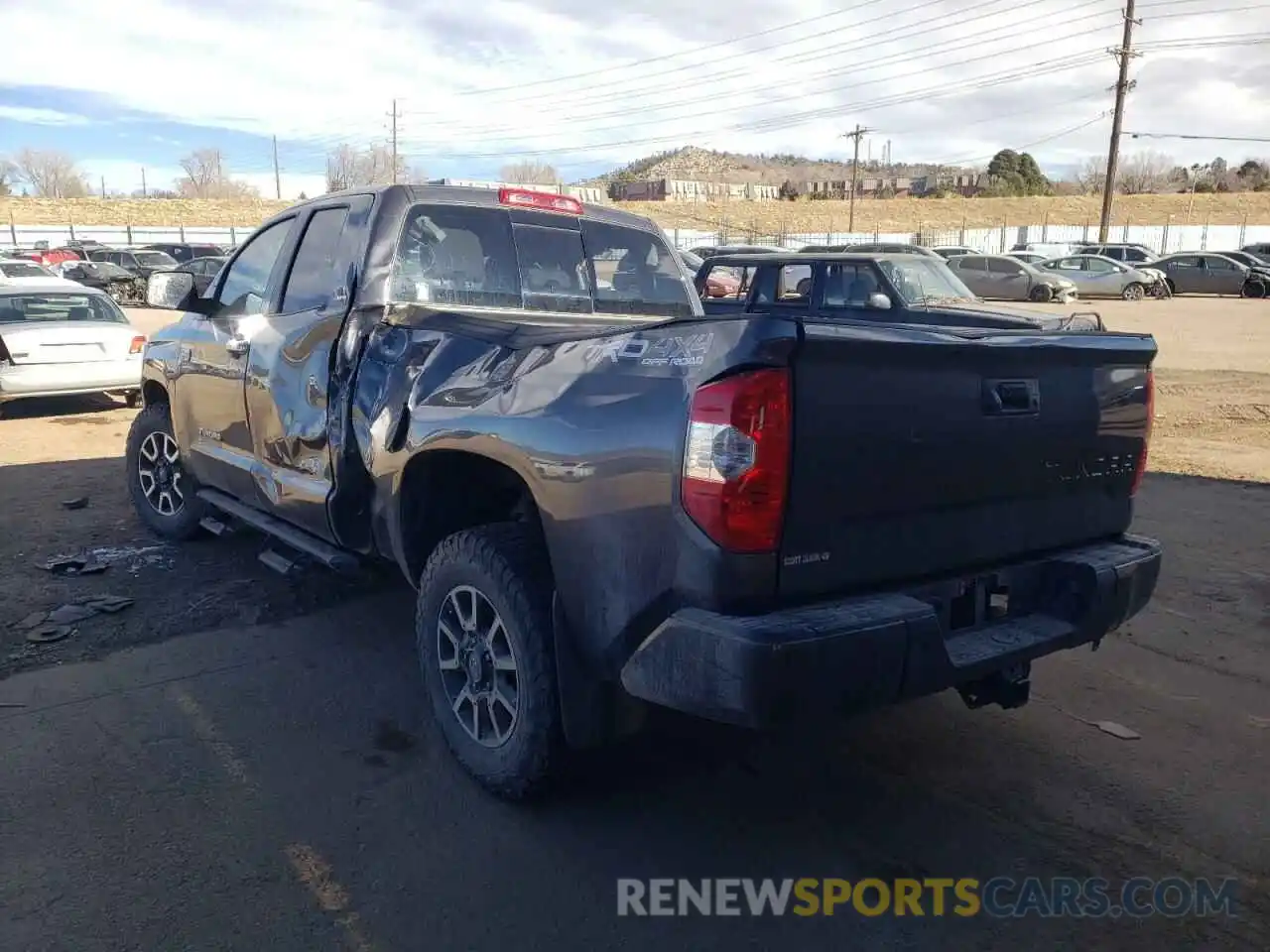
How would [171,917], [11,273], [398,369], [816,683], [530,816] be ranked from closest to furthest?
[816,683] → [171,917] → [530,816] → [398,369] → [11,273]

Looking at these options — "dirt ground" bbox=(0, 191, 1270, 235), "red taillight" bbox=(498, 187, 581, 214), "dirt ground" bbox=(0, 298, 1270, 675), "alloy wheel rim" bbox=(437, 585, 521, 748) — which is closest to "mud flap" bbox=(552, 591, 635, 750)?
"alloy wheel rim" bbox=(437, 585, 521, 748)

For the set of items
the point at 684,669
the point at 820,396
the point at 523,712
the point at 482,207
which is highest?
the point at 482,207

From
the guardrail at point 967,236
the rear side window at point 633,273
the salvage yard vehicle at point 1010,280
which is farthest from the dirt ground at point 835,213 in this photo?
the rear side window at point 633,273

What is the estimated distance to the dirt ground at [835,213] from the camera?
223 feet

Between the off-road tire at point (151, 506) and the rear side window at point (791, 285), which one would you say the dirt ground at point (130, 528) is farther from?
the rear side window at point (791, 285)

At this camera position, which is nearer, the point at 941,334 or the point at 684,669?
the point at 684,669

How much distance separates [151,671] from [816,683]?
320 cm

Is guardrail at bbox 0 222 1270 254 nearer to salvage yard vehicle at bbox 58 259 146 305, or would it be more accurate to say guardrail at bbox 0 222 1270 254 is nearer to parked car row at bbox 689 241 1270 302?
parked car row at bbox 689 241 1270 302

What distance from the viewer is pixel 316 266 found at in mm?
4668

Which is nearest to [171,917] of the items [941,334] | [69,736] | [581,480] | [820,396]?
[69,736]

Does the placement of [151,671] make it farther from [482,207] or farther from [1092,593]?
[1092,593]

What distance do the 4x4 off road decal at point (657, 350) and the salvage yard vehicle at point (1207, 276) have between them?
35358 millimetres

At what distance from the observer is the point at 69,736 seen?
152 inches

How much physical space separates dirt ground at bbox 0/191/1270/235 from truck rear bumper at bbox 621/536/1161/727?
62.6 metres
